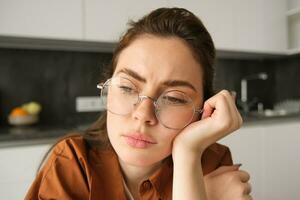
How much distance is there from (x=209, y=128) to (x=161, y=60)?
22 cm

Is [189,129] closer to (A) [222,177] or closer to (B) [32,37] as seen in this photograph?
(A) [222,177]

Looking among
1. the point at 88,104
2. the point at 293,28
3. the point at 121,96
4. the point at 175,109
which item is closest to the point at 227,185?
the point at 175,109

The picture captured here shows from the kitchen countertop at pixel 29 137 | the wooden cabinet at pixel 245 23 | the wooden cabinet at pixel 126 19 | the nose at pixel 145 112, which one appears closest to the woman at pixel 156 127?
the nose at pixel 145 112

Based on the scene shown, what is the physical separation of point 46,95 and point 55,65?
239 millimetres

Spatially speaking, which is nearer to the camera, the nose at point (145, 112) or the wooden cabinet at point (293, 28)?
the nose at point (145, 112)

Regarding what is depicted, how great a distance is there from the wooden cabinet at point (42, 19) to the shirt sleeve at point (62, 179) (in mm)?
1124

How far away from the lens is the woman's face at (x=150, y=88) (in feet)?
2.13

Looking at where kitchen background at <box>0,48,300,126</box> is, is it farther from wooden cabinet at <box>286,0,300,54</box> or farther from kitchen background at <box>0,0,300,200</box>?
wooden cabinet at <box>286,0,300,54</box>

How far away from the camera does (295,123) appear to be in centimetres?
216

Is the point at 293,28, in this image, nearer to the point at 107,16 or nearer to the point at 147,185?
the point at 107,16

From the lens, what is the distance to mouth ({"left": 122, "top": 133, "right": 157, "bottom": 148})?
65 cm

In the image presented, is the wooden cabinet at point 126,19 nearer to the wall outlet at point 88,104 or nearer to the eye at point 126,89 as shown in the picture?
the wall outlet at point 88,104

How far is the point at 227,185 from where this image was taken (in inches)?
30.2

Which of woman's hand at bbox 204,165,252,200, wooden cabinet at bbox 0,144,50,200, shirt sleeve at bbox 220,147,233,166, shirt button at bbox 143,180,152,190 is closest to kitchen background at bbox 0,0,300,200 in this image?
wooden cabinet at bbox 0,144,50,200
